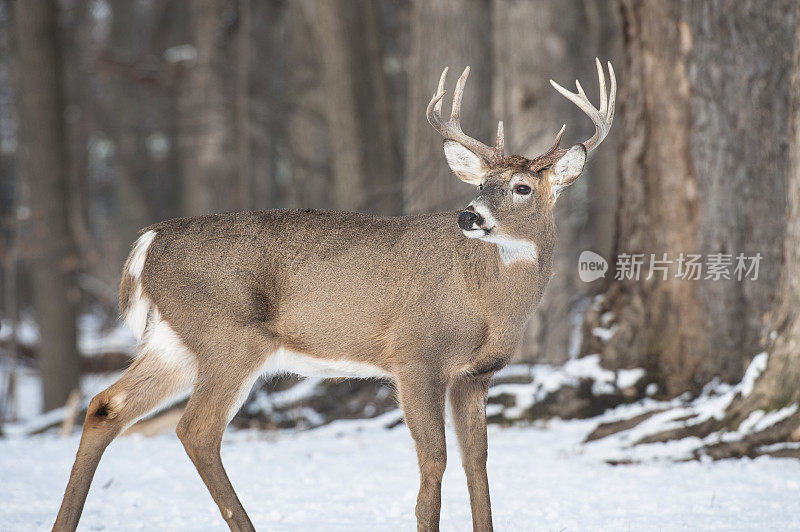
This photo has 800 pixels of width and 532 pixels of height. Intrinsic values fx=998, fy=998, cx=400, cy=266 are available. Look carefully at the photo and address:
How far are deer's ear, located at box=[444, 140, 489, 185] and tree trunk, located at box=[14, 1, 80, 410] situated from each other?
690cm

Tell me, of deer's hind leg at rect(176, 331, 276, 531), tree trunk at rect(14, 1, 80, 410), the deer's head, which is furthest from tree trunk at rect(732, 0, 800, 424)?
tree trunk at rect(14, 1, 80, 410)

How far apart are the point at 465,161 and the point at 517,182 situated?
14.8 inches

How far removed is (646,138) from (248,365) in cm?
378

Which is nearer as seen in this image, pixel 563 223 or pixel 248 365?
pixel 248 365

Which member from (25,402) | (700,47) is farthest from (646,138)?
(25,402)

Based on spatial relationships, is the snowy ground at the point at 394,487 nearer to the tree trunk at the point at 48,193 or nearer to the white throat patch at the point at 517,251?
the white throat patch at the point at 517,251

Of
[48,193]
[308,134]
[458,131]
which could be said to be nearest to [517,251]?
[458,131]

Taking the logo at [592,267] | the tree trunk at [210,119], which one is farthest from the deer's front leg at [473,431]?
the tree trunk at [210,119]

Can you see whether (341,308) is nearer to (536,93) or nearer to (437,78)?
(437,78)

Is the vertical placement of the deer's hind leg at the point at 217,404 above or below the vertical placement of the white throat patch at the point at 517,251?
below

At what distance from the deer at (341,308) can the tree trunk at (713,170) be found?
2435mm

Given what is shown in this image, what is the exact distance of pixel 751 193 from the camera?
6691 mm

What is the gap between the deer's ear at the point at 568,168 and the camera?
4.34 meters

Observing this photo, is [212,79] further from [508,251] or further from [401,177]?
[508,251]
